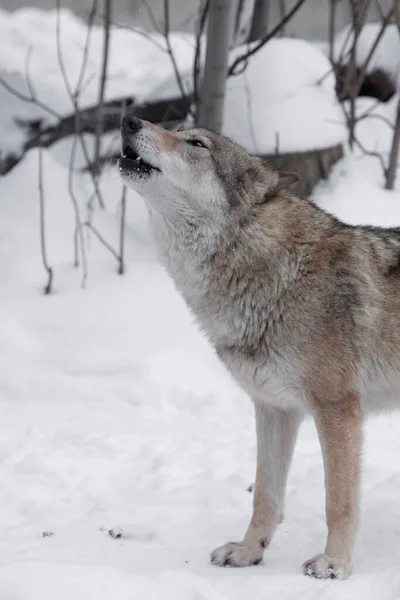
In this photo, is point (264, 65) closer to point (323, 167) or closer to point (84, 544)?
point (323, 167)

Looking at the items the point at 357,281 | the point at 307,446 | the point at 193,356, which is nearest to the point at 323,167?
the point at 193,356

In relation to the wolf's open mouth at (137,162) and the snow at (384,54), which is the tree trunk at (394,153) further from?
→ the wolf's open mouth at (137,162)

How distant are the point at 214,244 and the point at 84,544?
54.7 inches

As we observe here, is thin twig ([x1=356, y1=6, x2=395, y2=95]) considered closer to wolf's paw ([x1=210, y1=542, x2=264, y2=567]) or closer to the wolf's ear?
the wolf's ear

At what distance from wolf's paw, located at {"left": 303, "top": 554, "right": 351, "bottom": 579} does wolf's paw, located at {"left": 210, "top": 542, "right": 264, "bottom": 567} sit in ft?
1.12

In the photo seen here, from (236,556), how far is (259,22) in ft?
20.5

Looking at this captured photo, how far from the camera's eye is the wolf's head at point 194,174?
10.8 feet

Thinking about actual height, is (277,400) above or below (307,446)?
above

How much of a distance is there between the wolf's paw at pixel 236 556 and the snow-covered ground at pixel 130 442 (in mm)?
48

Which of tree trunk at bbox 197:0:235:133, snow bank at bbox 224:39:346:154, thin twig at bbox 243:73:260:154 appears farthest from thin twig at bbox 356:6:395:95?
tree trunk at bbox 197:0:235:133

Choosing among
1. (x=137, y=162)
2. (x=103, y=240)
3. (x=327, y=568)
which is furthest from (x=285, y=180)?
(x=103, y=240)

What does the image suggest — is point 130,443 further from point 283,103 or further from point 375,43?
point 375,43

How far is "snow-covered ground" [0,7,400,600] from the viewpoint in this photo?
2998 millimetres

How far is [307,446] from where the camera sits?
15.8 ft
